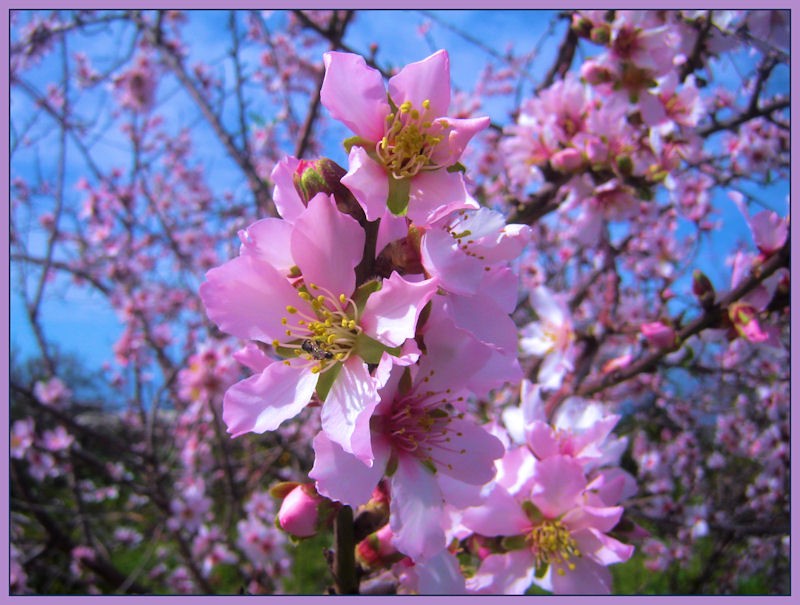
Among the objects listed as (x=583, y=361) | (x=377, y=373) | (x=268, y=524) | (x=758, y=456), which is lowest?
(x=758, y=456)

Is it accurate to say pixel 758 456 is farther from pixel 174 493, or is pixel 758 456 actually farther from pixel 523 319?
pixel 174 493

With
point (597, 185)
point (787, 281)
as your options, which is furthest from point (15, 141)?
point (787, 281)

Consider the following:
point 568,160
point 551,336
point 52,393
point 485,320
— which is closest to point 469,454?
point 485,320

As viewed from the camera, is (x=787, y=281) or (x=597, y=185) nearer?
(x=787, y=281)

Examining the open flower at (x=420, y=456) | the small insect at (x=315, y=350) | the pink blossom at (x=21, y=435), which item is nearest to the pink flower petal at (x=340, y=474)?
the open flower at (x=420, y=456)

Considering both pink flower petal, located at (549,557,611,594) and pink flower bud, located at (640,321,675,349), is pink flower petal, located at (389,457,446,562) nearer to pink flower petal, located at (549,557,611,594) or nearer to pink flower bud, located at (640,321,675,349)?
pink flower petal, located at (549,557,611,594)

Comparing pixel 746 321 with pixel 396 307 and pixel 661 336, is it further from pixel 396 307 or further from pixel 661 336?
pixel 396 307
